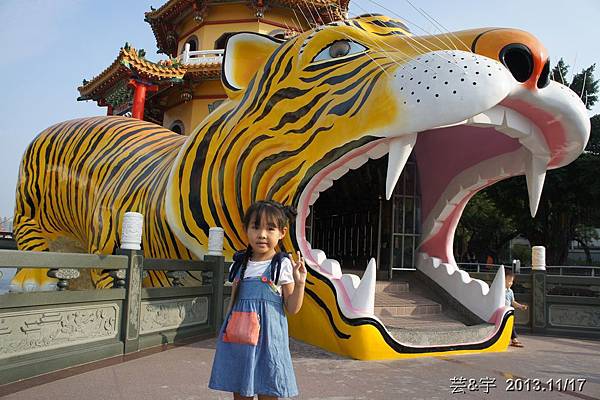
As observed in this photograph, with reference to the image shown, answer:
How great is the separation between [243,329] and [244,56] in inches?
150

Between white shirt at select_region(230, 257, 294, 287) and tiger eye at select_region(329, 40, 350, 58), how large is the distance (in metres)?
2.79

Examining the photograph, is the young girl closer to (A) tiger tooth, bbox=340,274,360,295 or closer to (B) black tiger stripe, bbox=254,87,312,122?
(A) tiger tooth, bbox=340,274,360,295

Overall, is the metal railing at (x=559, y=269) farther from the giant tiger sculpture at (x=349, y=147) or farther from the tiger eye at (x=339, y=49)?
the tiger eye at (x=339, y=49)

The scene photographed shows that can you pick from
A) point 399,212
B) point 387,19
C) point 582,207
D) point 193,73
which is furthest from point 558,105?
point 582,207

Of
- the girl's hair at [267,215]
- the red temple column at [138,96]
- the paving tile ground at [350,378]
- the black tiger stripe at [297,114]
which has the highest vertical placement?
the red temple column at [138,96]

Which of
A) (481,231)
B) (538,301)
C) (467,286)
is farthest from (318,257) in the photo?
(481,231)

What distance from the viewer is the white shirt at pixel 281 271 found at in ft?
6.44

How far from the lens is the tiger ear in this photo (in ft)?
16.5

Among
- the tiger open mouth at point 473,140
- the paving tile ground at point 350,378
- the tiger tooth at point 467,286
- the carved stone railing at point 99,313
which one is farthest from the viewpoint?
the tiger tooth at point 467,286

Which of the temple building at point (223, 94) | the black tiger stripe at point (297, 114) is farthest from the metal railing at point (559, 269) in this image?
the black tiger stripe at point (297, 114)

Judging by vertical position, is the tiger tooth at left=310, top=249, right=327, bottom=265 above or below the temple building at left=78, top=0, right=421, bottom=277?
below

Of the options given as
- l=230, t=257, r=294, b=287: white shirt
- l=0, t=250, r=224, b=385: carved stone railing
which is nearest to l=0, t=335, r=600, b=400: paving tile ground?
l=0, t=250, r=224, b=385: carved stone railing

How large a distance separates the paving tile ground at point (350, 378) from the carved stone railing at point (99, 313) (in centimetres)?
19

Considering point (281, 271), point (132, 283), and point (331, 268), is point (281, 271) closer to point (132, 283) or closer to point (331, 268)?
point (331, 268)
